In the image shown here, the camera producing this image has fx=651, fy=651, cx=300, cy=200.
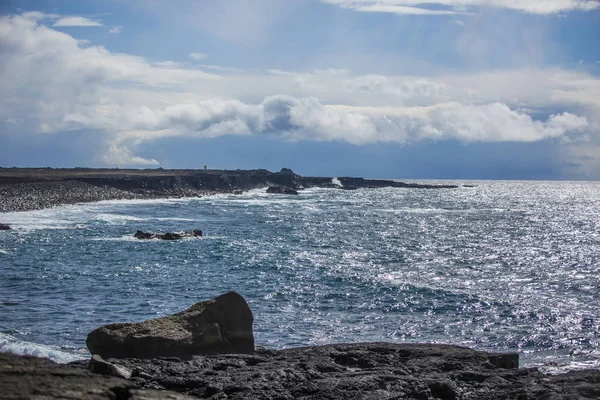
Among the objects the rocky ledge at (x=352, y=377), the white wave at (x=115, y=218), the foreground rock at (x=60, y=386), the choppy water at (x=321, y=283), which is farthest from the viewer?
the white wave at (x=115, y=218)

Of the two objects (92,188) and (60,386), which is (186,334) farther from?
(92,188)

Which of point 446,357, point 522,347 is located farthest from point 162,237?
point 446,357

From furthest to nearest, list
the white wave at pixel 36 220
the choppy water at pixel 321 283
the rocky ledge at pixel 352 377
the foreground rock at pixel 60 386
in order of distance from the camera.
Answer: the white wave at pixel 36 220
the choppy water at pixel 321 283
the rocky ledge at pixel 352 377
the foreground rock at pixel 60 386

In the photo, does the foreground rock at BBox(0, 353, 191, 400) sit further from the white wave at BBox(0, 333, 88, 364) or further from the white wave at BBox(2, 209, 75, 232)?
the white wave at BBox(2, 209, 75, 232)

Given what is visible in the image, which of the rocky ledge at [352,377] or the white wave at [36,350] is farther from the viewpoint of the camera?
the white wave at [36,350]

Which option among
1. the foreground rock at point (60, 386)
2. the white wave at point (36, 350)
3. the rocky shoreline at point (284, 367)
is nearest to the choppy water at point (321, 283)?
the white wave at point (36, 350)

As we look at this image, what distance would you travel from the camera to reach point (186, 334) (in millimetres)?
16969

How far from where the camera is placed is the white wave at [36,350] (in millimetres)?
19094

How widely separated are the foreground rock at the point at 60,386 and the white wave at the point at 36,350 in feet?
42.3

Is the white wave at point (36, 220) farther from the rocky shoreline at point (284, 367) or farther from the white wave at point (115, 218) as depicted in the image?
the rocky shoreline at point (284, 367)

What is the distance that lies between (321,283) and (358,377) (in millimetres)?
21168

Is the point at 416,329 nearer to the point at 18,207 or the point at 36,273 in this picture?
the point at 36,273

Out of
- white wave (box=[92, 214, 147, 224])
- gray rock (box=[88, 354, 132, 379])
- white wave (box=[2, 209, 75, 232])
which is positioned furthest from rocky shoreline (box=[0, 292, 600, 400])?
white wave (box=[92, 214, 147, 224])

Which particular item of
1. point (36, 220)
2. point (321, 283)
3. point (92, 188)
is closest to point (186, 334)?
point (321, 283)
